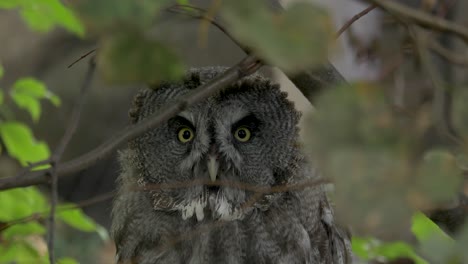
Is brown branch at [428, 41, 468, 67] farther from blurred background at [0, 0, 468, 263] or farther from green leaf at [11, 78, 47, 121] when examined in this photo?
blurred background at [0, 0, 468, 263]

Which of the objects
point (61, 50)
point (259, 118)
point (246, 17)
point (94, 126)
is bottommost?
point (94, 126)

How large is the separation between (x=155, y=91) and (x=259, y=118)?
10.0 inches

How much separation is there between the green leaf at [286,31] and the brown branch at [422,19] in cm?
6

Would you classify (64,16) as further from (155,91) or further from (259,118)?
(259,118)

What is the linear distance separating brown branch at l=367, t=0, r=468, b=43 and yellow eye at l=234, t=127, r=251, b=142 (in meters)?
1.23

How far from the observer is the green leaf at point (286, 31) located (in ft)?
1.36

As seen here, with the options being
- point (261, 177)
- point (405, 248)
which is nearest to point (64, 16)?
point (261, 177)

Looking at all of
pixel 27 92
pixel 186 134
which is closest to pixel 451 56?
pixel 186 134

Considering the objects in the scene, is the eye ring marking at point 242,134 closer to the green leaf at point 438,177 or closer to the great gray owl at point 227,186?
the great gray owl at point 227,186

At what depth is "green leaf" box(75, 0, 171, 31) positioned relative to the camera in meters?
0.41

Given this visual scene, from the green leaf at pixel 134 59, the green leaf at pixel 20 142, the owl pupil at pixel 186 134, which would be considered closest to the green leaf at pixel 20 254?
the green leaf at pixel 20 142

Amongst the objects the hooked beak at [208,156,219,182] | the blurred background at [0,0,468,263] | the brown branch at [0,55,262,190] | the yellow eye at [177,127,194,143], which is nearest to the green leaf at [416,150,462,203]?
the brown branch at [0,55,262,190]

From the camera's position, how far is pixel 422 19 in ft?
1.51

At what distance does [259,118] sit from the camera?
66.7 inches
